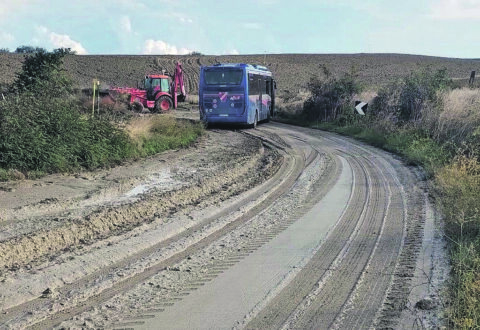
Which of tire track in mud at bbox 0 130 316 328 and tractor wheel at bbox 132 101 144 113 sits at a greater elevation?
tractor wheel at bbox 132 101 144 113

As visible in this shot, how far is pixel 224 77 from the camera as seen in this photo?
25.2 metres

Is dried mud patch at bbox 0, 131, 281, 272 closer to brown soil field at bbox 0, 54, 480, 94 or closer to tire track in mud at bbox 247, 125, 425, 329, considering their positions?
tire track in mud at bbox 247, 125, 425, 329

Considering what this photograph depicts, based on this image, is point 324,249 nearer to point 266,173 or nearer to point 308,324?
point 308,324

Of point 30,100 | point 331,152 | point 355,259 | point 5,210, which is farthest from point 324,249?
point 331,152

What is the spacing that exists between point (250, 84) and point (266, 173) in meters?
13.2

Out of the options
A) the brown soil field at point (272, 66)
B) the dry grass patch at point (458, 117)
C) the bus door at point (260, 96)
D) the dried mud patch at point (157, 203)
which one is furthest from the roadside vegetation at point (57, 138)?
the brown soil field at point (272, 66)

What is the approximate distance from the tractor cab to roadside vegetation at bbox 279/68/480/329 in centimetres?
877

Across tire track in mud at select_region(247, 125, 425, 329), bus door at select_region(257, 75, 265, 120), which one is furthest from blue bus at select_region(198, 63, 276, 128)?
tire track in mud at select_region(247, 125, 425, 329)

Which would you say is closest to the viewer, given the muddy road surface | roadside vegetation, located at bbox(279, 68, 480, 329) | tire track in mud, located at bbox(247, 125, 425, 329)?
tire track in mud, located at bbox(247, 125, 425, 329)

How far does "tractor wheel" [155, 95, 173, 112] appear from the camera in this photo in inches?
1299

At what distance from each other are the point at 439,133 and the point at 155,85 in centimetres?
2121

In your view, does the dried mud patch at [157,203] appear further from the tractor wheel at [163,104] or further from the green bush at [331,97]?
the tractor wheel at [163,104]

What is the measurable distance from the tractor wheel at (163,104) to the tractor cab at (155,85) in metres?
0.50

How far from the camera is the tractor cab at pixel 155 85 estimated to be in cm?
3340
